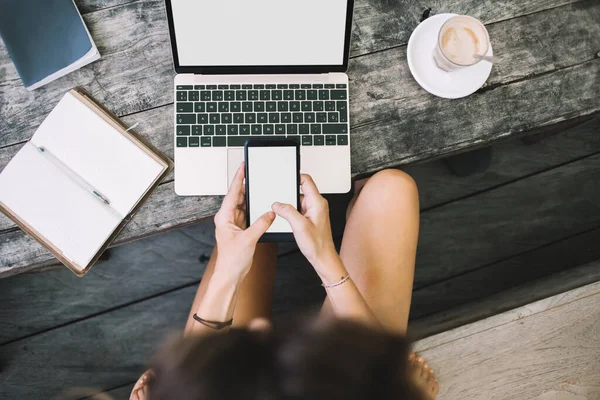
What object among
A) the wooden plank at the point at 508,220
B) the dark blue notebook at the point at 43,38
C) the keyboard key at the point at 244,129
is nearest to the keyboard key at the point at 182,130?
the keyboard key at the point at 244,129

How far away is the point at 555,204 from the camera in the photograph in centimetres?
158

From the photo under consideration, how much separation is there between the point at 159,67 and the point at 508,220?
118 cm

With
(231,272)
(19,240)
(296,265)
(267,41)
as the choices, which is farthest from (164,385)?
(296,265)

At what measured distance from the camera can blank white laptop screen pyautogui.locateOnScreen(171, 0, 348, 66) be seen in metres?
0.87

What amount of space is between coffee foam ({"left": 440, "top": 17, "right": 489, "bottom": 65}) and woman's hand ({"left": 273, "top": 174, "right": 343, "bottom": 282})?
1.19 feet

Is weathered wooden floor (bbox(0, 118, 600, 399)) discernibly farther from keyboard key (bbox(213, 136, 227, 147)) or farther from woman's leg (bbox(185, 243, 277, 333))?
keyboard key (bbox(213, 136, 227, 147))

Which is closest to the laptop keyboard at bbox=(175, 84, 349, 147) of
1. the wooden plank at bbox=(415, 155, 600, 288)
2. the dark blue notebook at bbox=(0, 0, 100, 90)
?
the dark blue notebook at bbox=(0, 0, 100, 90)

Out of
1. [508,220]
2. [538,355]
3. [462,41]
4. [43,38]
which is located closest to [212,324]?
[43,38]

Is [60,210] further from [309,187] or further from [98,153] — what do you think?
[309,187]

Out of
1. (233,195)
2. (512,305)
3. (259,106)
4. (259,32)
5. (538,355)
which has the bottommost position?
(538,355)

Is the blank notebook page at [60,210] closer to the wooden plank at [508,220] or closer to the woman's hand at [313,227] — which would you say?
the woman's hand at [313,227]

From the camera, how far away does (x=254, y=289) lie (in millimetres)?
1119

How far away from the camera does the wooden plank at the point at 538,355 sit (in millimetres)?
1231

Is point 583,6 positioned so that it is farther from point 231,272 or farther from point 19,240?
point 19,240
